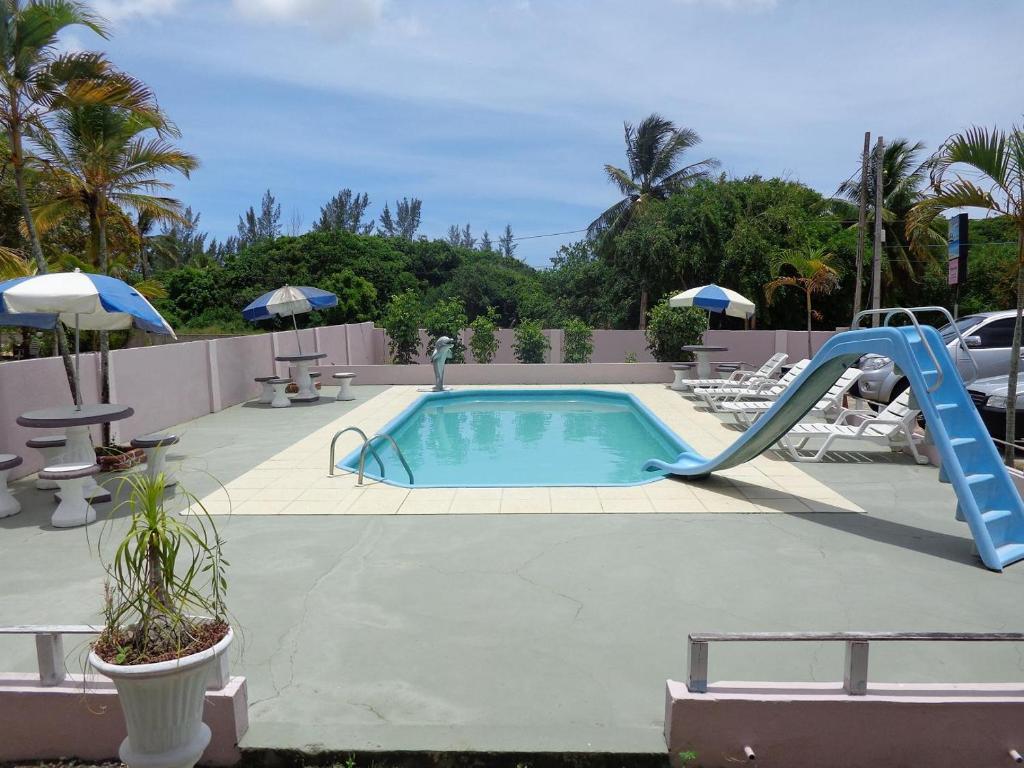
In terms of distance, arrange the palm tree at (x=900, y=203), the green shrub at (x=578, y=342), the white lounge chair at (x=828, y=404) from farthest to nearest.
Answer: the palm tree at (x=900, y=203) → the green shrub at (x=578, y=342) → the white lounge chair at (x=828, y=404)

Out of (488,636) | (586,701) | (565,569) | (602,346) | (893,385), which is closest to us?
(586,701)

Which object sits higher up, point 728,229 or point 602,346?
point 728,229

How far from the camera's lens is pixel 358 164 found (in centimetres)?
4612

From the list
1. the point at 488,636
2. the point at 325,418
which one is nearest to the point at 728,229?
the point at 325,418

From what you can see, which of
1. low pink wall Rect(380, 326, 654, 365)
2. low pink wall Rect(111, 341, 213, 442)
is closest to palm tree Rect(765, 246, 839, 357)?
low pink wall Rect(380, 326, 654, 365)

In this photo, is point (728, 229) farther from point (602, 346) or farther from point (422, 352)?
point (422, 352)

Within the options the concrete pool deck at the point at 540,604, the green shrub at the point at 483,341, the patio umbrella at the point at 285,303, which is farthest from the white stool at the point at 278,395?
the concrete pool deck at the point at 540,604

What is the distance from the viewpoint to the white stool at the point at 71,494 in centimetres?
613

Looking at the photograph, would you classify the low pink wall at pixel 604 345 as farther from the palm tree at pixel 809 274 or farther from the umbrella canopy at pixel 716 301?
the umbrella canopy at pixel 716 301

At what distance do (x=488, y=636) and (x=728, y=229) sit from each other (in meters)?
19.3

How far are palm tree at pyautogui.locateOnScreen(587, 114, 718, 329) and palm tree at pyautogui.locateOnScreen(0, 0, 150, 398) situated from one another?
2215 cm

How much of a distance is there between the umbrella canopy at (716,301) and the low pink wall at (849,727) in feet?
39.5

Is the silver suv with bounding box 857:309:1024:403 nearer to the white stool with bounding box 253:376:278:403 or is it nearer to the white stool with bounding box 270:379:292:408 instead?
the white stool with bounding box 270:379:292:408

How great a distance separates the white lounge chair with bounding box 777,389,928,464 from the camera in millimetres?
8500
